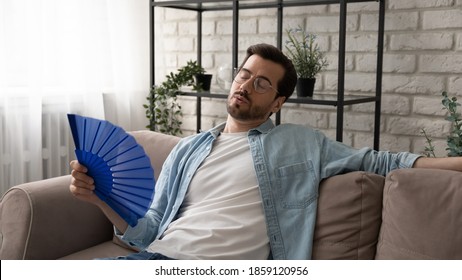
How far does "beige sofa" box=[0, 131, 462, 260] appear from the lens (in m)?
1.65

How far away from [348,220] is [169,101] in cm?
187

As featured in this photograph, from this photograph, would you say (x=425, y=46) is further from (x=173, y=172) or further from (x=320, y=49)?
(x=173, y=172)

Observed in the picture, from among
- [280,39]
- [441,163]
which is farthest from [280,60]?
[280,39]

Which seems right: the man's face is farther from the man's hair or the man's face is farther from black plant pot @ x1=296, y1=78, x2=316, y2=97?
black plant pot @ x1=296, y1=78, x2=316, y2=97

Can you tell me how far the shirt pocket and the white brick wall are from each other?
853 mm

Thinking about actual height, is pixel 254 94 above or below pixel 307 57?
below

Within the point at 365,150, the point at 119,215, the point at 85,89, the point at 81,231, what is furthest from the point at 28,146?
the point at 365,150

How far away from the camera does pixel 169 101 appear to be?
11.4ft

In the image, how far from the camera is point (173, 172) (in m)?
2.05

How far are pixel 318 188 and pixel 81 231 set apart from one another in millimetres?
947

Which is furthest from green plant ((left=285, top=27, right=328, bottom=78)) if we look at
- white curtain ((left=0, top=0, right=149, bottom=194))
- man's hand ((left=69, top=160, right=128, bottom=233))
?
man's hand ((left=69, top=160, right=128, bottom=233))

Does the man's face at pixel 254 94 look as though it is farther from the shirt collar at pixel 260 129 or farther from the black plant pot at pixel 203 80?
the black plant pot at pixel 203 80

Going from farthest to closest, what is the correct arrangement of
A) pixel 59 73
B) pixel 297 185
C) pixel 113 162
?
pixel 59 73
pixel 297 185
pixel 113 162

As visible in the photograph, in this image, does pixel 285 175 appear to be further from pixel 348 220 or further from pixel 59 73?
pixel 59 73
